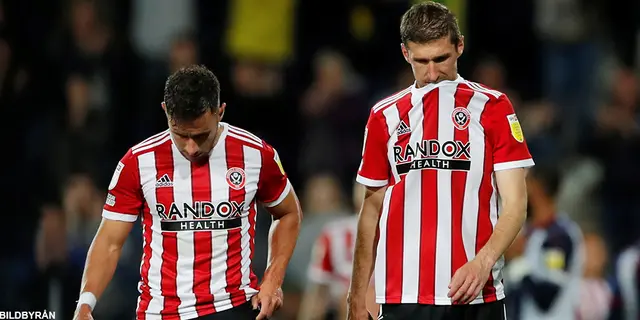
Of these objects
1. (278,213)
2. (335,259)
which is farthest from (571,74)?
(278,213)

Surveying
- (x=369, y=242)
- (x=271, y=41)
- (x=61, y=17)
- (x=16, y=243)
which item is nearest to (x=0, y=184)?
(x=16, y=243)

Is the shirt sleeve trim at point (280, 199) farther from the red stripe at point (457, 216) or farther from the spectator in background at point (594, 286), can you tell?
the spectator in background at point (594, 286)

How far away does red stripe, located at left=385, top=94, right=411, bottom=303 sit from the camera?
509cm

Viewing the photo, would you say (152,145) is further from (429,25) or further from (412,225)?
(429,25)

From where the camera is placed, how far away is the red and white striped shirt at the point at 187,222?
5.38 metres

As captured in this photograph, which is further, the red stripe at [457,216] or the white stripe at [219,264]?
the white stripe at [219,264]

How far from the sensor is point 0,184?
998 cm

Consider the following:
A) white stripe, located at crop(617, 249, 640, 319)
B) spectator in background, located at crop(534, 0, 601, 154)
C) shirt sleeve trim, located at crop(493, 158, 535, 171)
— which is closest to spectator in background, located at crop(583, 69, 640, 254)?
spectator in background, located at crop(534, 0, 601, 154)

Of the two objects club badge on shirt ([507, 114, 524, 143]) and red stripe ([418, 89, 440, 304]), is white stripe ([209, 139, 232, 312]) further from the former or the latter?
club badge on shirt ([507, 114, 524, 143])

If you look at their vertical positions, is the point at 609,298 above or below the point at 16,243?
below

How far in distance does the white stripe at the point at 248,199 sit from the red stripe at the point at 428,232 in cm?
85

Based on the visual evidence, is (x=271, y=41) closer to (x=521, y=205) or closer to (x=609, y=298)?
(x=609, y=298)

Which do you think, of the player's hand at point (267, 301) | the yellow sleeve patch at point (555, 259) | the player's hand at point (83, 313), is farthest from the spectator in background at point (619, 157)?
the player's hand at point (83, 313)

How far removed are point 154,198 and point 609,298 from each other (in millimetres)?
6154
